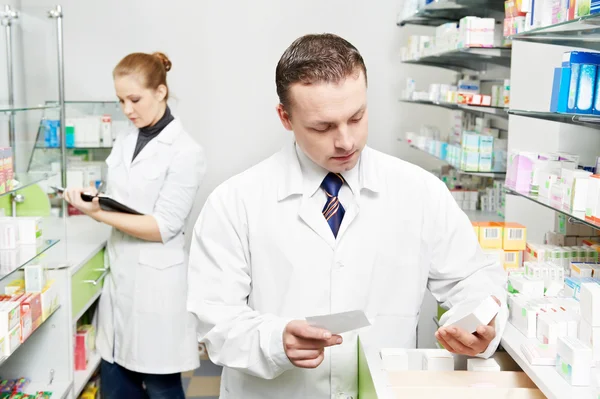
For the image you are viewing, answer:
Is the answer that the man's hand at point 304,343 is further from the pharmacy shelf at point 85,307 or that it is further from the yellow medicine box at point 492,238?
the pharmacy shelf at point 85,307

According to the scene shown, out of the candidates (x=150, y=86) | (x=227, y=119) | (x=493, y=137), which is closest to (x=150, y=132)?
(x=150, y=86)

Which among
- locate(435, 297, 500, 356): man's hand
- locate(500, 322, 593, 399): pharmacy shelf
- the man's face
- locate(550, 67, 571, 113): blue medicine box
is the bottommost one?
locate(500, 322, 593, 399): pharmacy shelf

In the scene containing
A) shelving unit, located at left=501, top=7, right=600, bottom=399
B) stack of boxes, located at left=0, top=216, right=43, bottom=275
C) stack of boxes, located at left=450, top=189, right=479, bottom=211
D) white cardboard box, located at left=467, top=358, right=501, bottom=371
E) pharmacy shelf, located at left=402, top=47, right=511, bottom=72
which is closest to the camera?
white cardboard box, located at left=467, top=358, right=501, bottom=371

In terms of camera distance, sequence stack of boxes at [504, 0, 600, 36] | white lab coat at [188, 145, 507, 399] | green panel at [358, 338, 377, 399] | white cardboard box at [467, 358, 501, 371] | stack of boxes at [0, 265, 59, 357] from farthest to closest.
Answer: stack of boxes at [0, 265, 59, 357], stack of boxes at [504, 0, 600, 36], white lab coat at [188, 145, 507, 399], white cardboard box at [467, 358, 501, 371], green panel at [358, 338, 377, 399]

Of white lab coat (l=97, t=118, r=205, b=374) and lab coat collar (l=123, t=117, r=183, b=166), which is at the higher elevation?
lab coat collar (l=123, t=117, r=183, b=166)

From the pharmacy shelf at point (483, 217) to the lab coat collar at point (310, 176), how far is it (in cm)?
207

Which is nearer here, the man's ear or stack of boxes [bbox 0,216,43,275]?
the man's ear

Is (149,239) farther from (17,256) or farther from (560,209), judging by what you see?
(560,209)

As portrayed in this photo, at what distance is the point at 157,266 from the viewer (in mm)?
3234

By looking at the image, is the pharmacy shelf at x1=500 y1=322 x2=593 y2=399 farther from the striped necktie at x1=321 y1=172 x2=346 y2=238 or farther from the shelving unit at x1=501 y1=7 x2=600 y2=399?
the striped necktie at x1=321 y1=172 x2=346 y2=238

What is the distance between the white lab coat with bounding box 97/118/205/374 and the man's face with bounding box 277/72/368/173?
1569 millimetres

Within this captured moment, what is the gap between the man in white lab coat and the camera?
1.73m

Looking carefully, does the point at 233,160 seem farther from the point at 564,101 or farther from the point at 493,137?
the point at 564,101

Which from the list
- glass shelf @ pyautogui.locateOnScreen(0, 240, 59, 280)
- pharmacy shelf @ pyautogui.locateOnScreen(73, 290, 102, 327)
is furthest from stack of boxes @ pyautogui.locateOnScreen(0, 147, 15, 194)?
pharmacy shelf @ pyautogui.locateOnScreen(73, 290, 102, 327)
